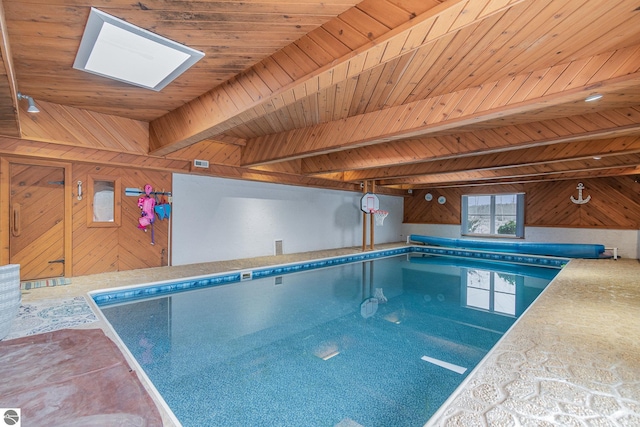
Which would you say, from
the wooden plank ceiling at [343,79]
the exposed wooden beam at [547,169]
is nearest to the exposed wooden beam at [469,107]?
the wooden plank ceiling at [343,79]

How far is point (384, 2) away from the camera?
1.69m

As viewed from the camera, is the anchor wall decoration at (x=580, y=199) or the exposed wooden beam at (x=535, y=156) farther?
the anchor wall decoration at (x=580, y=199)

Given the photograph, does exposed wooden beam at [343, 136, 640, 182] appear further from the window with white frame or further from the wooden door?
the wooden door

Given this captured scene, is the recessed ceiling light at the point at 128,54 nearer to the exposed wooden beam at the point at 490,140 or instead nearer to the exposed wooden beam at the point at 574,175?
the exposed wooden beam at the point at 490,140

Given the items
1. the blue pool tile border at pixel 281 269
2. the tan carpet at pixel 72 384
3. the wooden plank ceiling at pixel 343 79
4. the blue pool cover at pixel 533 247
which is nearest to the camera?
the tan carpet at pixel 72 384

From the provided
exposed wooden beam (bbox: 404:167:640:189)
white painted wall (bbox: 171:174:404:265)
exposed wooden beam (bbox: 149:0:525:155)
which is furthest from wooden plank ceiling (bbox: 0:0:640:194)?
exposed wooden beam (bbox: 404:167:640:189)

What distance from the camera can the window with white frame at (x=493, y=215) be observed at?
9898mm

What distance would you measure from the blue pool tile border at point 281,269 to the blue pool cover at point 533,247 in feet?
0.62

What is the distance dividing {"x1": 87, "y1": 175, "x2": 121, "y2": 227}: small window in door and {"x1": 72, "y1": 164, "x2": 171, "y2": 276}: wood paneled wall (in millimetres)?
61

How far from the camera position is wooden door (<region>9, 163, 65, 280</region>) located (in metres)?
4.39

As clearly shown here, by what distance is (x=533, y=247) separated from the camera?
8406 millimetres

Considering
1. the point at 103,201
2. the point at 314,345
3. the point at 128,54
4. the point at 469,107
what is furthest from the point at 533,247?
the point at 103,201

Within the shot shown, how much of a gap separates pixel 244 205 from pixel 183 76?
441 centimetres

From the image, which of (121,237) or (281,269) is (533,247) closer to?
(281,269)
